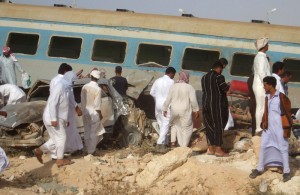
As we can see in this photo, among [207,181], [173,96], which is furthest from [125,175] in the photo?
[173,96]

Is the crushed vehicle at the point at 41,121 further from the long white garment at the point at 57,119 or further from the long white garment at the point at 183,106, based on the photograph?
the long white garment at the point at 183,106

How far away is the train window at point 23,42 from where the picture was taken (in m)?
15.3

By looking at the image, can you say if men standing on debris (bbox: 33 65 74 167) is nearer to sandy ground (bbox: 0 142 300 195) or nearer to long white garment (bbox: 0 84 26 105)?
sandy ground (bbox: 0 142 300 195)

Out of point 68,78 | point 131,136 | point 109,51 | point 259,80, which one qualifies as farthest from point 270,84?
point 109,51

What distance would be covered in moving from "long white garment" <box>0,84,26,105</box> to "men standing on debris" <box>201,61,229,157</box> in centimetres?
371

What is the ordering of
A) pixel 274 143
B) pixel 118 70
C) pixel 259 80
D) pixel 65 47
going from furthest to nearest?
pixel 65 47 < pixel 118 70 < pixel 259 80 < pixel 274 143

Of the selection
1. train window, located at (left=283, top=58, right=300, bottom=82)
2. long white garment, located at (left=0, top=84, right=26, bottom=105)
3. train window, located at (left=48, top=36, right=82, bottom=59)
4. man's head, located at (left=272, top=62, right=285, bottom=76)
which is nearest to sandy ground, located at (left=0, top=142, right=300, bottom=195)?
man's head, located at (left=272, top=62, right=285, bottom=76)

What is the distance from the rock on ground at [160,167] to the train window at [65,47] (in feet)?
21.4

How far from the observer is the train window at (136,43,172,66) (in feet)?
46.9

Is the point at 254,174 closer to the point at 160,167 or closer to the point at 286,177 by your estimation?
the point at 286,177

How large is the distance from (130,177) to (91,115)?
73.4 inches

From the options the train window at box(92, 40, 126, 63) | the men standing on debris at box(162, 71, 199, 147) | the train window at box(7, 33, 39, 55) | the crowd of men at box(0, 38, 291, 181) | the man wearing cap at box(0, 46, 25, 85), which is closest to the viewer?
the crowd of men at box(0, 38, 291, 181)

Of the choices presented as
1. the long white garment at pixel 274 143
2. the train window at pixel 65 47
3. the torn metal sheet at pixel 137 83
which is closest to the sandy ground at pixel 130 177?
the long white garment at pixel 274 143

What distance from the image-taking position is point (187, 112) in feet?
34.5
